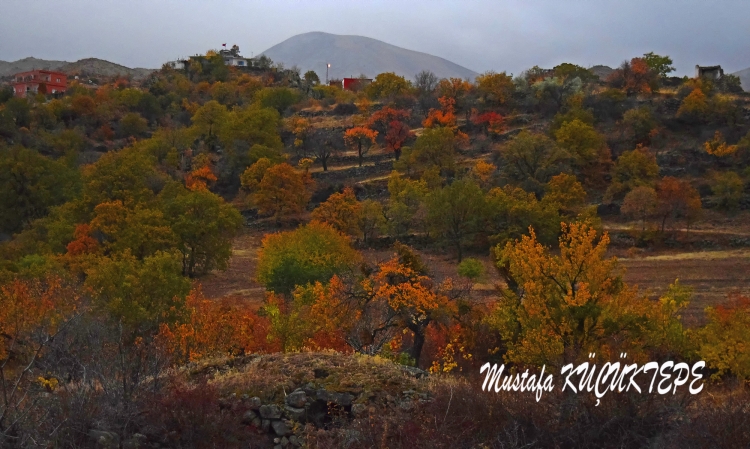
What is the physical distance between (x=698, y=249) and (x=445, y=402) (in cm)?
3958

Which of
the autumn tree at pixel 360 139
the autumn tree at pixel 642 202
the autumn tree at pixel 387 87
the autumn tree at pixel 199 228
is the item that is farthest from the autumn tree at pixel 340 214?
the autumn tree at pixel 387 87

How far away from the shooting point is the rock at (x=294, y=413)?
33.9 ft

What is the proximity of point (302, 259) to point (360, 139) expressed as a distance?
36017 millimetres

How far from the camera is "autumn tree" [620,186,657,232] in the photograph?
1773 inches

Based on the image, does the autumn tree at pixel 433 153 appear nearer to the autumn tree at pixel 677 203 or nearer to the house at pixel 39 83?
the autumn tree at pixel 677 203

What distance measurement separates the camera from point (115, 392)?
346 inches

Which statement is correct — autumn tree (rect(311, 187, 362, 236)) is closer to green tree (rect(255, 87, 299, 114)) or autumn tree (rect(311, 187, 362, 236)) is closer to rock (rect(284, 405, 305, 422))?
rock (rect(284, 405, 305, 422))

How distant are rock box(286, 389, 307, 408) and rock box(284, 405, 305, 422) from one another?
91mm

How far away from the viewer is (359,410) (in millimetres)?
10352

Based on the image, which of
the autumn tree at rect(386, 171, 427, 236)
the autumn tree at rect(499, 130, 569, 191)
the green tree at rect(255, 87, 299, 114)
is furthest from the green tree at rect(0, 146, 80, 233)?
the green tree at rect(255, 87, 299, 114)

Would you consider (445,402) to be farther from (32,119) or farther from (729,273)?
(32,119)

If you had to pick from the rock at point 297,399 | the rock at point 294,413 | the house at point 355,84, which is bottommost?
the rock at point 294,413

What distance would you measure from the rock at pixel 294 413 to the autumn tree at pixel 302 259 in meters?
19.4

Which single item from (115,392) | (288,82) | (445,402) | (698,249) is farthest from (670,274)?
(288,82)
